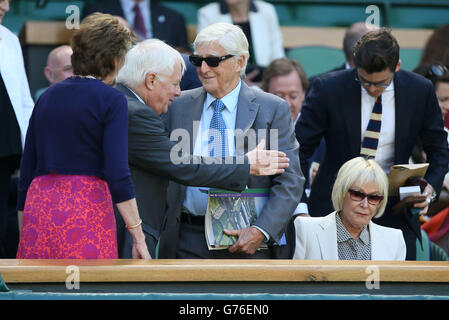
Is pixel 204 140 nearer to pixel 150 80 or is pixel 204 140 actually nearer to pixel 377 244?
pixel 150 80

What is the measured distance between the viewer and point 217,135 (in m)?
3.27

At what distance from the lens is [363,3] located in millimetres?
7418

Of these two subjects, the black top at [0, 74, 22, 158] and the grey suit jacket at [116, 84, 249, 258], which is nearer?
the grey suit jacket at [116, 84, 249, 258]

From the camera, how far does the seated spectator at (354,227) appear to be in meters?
3.46

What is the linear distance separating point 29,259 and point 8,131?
139 centimetres

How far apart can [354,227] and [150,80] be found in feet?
3.67

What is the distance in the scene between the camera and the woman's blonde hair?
11.5ft

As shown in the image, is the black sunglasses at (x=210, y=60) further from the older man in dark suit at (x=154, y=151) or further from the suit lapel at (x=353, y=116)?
the suit lapel at (x=353, y=116)

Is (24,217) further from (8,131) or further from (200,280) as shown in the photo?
(8,131)

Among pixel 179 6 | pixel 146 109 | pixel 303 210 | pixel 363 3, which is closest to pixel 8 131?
pixel 146 109

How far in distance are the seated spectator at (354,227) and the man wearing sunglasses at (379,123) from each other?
25 cm

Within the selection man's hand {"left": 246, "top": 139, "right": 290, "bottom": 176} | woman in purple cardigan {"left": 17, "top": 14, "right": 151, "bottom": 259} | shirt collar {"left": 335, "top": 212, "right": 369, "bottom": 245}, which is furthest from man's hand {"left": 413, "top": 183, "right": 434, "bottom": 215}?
woman in purple cardigan {"left": 17, "top": 14, "right": 151, "bottom": 259}

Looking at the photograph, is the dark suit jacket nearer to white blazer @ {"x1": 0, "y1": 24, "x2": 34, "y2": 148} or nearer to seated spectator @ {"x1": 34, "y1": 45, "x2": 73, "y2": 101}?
seated spectator @ {"x1": 34, "y1": 45, "x2": 73, "y2": 101}

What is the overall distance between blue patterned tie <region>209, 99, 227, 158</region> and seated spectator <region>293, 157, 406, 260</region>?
0.51 m
